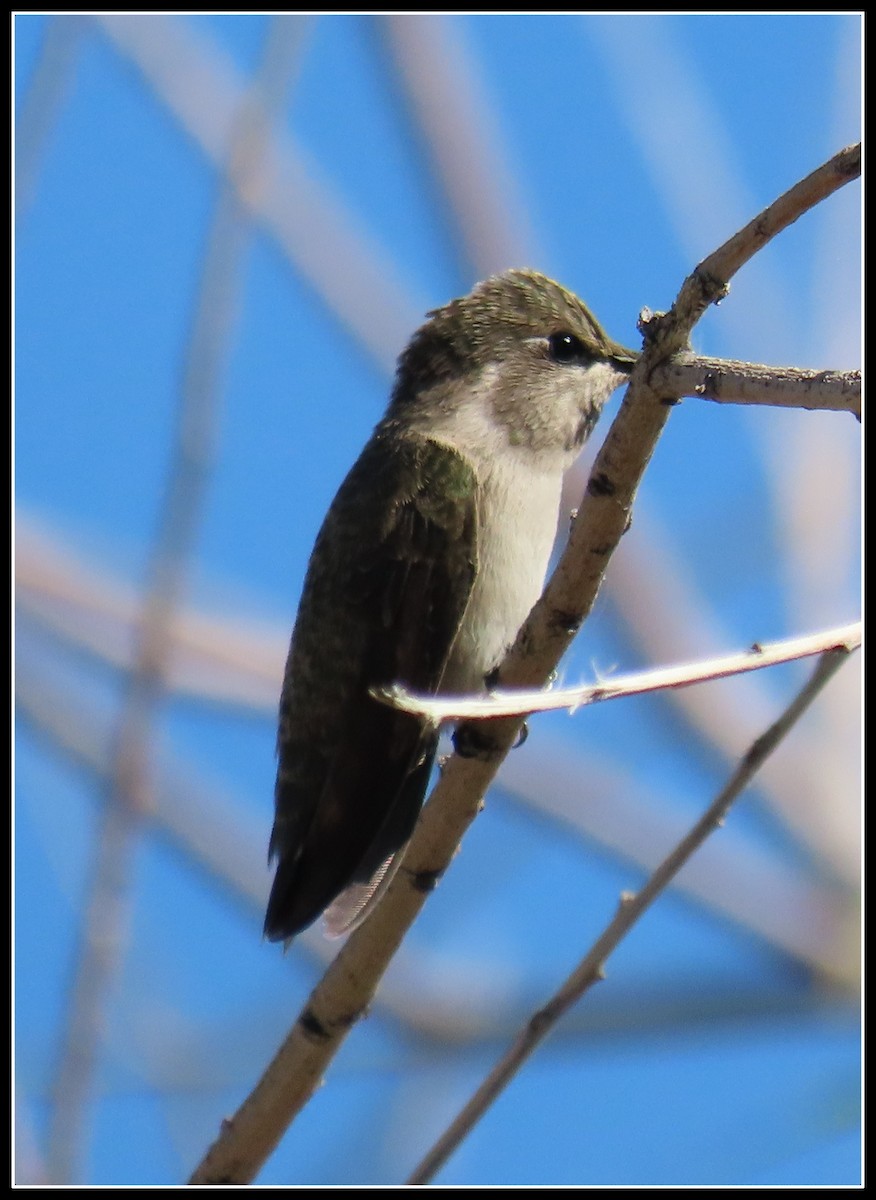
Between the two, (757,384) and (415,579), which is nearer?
(757,384)

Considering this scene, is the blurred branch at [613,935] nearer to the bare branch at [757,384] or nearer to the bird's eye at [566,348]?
the bare branch at [757,384]

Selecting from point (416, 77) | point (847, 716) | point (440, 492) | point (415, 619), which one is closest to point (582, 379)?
point (440, 492)

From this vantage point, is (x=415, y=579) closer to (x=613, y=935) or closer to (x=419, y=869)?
(x=419, y=869)

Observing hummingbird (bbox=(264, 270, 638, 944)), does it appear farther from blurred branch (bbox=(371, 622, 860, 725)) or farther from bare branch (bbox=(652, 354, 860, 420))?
blurred branch (bbox=(371, 622, 860, 725))

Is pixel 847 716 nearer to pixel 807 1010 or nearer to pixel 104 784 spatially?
pixel 807 1010

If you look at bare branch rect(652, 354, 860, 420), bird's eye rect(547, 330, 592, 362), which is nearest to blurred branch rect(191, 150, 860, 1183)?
bare branch rect(652, 354, 860, 420)

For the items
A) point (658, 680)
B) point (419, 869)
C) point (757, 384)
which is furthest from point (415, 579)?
point (658, 680)

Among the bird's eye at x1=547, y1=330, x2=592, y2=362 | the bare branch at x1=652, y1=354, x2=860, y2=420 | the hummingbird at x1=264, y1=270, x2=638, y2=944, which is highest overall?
the bird's eye at x1=547, y1=330, x2=592, y2=362
